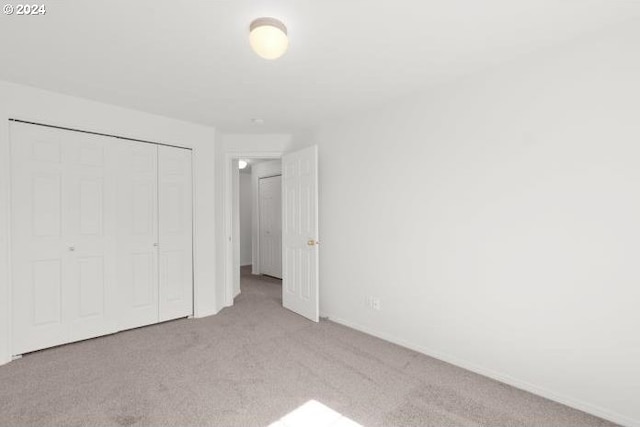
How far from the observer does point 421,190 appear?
2.89 meters

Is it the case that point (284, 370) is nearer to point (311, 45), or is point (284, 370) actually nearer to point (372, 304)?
point (372, 304)

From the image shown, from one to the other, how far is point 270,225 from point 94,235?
356cm

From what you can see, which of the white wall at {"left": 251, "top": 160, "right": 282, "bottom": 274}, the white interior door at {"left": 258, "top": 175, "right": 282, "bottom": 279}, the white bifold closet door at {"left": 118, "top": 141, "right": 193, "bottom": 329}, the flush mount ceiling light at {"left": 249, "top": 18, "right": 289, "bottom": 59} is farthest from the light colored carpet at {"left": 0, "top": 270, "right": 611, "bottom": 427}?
the white wall at {"left": 251, "top": 160, "right": 282, "bottom": 274}

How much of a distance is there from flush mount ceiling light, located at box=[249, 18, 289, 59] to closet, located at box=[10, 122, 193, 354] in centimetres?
231

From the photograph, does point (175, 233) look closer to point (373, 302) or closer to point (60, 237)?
point (60, 237)

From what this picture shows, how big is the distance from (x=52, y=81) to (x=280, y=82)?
1923 millimetres

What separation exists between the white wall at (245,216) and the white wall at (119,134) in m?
3.56

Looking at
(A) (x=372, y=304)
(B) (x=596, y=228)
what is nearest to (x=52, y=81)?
(A) (x=372, y=304)

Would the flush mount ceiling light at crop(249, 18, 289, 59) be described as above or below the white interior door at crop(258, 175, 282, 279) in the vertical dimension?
above

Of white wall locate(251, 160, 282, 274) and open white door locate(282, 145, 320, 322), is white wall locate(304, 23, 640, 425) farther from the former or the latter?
white wall locate(251, 160, 282, 274)

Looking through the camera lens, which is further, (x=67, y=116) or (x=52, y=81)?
(x=67, y=116)

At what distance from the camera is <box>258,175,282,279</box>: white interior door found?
6.22 meters

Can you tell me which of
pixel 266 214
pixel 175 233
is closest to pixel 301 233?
pixel 175 233

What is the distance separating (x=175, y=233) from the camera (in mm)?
3701
